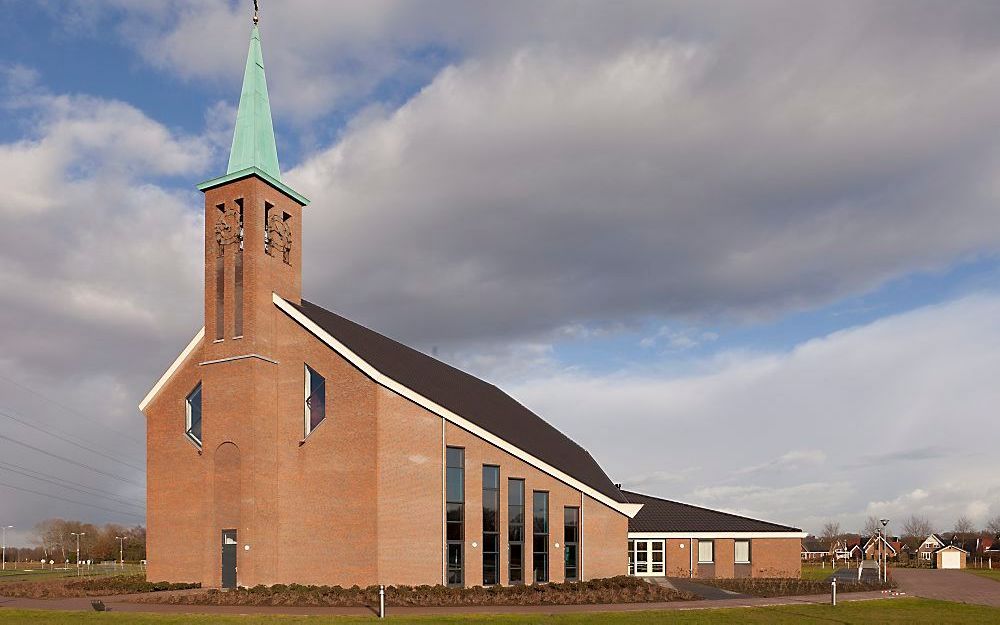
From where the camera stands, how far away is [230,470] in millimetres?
34250

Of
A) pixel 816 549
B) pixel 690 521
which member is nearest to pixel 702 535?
pixel 690 521

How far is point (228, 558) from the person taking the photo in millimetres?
33531

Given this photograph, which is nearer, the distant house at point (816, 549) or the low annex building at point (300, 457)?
the low annex building at point (300, 457)

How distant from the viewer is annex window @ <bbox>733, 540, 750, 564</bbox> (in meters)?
47.9

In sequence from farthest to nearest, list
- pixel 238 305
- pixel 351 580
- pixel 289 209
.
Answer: pixel 289 209, pixel 238 305, pixel 351 580

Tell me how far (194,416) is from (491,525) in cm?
1410

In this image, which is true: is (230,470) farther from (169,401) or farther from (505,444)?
(505,444)

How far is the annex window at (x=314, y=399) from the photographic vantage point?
35.0 m

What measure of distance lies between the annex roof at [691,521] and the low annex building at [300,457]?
8673mm

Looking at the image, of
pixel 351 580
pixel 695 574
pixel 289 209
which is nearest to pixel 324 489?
pixel 351 580

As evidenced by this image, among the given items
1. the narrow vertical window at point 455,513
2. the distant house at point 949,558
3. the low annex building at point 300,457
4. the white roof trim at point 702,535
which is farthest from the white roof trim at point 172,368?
the distant house at point 949,558

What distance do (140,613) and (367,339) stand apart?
57.4ft

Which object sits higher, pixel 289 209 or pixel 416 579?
pixel 289 209

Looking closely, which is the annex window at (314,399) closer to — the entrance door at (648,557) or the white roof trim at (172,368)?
the white roof trim at (172,368)
